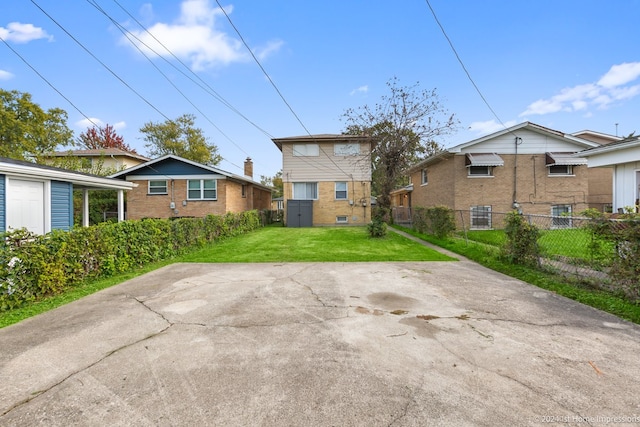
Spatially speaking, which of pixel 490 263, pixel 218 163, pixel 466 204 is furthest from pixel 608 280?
pixel 218 163

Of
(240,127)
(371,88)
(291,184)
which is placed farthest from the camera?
(291,184)

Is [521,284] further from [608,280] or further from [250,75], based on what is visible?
[250,75]

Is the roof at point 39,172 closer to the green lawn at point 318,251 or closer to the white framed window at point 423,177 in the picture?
the green lawn at point 318,251

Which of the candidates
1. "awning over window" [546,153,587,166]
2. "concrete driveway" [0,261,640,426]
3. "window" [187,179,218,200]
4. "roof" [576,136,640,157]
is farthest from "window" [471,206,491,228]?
"window" [187,179,218,200]

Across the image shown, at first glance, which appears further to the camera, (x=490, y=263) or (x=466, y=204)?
(x=466, y=204)

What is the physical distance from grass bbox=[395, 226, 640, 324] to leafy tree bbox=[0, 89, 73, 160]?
30.9m

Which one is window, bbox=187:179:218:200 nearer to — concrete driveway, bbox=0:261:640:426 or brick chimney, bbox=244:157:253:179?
brick chimney, bbox=244:157:253:179

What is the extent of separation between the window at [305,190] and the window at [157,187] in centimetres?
815

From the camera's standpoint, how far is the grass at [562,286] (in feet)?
14.6

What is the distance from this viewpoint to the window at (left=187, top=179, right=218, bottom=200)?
18359mm

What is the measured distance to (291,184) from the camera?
2108 cm

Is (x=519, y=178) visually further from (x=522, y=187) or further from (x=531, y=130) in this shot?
(x=531, y=130)

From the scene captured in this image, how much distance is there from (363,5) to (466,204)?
424 inches

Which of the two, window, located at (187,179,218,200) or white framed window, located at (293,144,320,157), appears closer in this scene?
window, located at (187,179,218,200)
